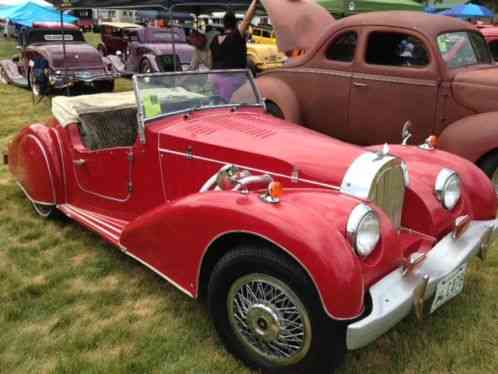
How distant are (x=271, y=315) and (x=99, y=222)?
1880 millimetres

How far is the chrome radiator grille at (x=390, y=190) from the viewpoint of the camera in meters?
2.53

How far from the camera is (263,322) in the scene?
2.30m

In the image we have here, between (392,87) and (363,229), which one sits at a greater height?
(392,87)

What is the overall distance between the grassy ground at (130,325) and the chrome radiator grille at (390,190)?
70cm

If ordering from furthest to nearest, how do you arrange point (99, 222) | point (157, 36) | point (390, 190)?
point (157, 36), point (99, 222), point (390, 190)

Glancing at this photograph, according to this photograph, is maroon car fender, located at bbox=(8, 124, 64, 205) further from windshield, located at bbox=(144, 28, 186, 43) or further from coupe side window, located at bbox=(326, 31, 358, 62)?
windshield, located at bbox=(144, 28, 186, 43)

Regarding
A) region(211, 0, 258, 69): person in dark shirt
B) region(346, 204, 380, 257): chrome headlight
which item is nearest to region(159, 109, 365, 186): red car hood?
region(346, 204, 380, 257): chrome headlight

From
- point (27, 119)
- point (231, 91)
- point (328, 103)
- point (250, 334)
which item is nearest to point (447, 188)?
point (250, 334)

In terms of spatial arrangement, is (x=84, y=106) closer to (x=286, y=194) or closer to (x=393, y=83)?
(x=286, y=194)

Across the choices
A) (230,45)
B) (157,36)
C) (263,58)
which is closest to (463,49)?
(230,45)

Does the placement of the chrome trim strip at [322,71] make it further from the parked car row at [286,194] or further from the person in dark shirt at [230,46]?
the person in dark shirt at [230,46]

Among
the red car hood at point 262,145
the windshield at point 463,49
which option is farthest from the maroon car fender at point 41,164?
the windshield at point 463,49

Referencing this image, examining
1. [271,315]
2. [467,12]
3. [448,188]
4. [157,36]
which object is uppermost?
[467,12]

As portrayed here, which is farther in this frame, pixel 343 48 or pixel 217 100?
pixel 343 48
